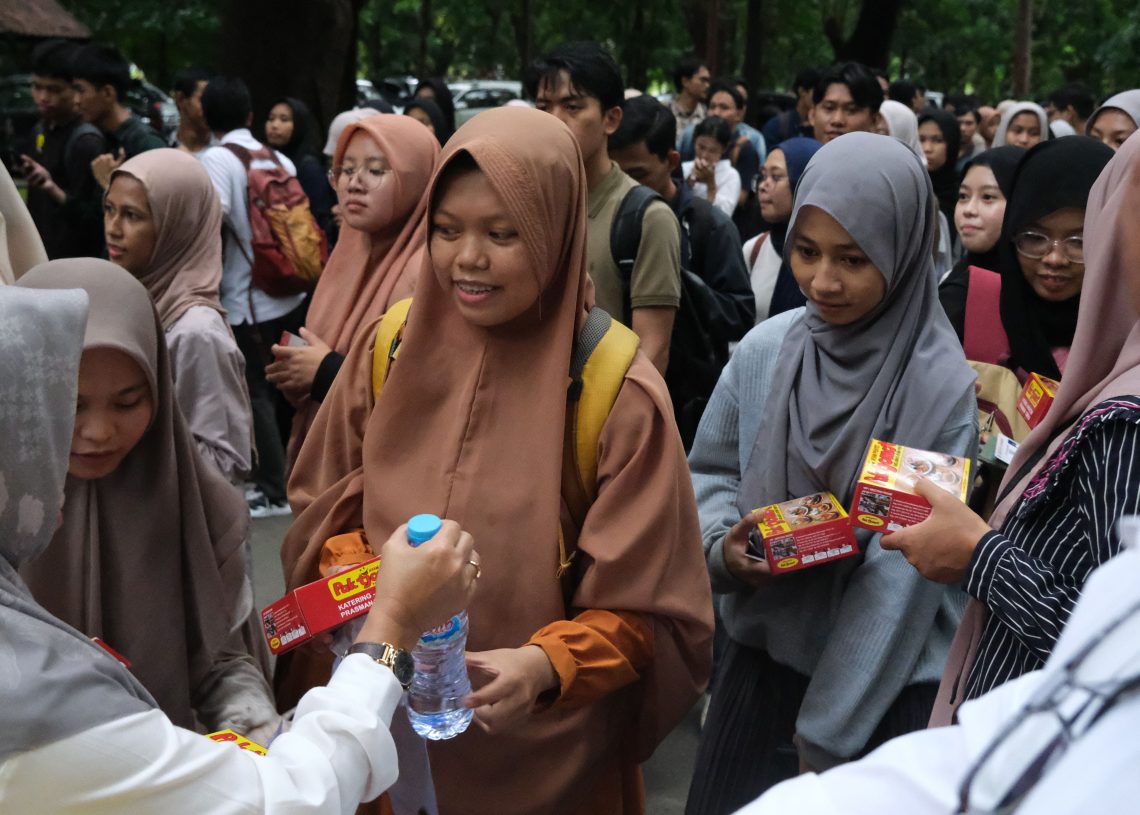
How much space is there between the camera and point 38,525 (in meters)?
1.60

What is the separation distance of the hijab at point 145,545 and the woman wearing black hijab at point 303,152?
5.03m

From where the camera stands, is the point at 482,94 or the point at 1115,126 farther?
the point at 482,94

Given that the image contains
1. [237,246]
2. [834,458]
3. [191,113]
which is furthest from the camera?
[191,113]

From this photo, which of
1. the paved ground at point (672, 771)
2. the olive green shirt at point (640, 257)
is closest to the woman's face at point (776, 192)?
the olive green shirt at point (640, 257)

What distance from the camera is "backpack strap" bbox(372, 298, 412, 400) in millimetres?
2479

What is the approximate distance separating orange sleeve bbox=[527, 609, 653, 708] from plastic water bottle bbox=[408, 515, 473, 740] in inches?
6.5

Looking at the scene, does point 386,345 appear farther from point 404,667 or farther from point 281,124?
point 281,124


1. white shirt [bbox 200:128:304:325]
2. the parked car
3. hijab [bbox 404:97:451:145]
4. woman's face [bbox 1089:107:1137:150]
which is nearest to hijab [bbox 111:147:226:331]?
white shirt [bbox 200:128:304:325]

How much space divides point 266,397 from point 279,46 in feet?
20.6

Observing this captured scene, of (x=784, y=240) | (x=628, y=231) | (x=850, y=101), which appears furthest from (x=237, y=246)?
(x=850, y=101)

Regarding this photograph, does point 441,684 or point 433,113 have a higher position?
point 433,113

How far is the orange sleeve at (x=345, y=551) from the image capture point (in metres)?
2.35

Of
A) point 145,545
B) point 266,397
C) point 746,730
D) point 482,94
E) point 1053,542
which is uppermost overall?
point 1053,542

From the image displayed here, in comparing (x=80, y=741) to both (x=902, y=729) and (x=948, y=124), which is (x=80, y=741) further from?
(x=948, y=124)
